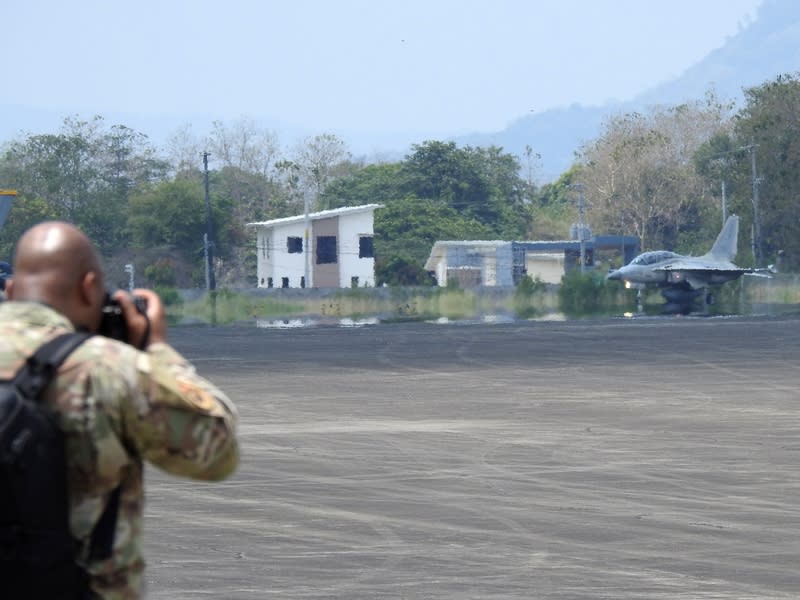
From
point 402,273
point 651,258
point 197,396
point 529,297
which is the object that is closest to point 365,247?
point 402,273

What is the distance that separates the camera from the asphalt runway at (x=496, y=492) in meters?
9.95

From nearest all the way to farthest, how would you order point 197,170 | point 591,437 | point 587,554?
point 587,554 < point 591,437 < point 197,170

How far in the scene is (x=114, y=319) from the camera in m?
4.08

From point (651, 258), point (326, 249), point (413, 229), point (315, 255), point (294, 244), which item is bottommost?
point (651, 258)

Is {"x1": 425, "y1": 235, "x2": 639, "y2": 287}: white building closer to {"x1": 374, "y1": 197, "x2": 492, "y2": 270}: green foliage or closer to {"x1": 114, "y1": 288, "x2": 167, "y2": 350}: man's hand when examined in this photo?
{"x1": 374, "y1": 197, "x2": 492, "y2": 270}: green foliage

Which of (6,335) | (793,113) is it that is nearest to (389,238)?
(793,113)

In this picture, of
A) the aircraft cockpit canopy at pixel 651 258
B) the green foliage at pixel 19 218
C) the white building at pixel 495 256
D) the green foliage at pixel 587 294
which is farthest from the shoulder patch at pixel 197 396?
the white building at pixel 495 256

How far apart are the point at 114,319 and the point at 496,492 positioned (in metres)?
10.2

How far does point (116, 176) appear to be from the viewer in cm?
12781

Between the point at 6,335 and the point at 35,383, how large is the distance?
7.1 inches

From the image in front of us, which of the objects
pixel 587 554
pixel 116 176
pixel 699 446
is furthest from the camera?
pixel 116 176

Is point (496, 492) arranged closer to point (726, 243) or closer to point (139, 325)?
point (139, 325)

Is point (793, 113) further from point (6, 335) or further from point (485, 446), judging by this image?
point (6, 335)

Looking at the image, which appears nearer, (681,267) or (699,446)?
(699,446)
